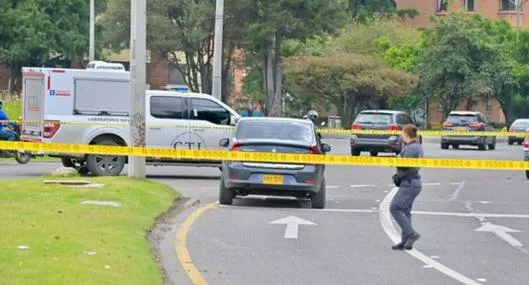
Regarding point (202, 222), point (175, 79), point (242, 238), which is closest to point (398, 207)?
point (242, 238)

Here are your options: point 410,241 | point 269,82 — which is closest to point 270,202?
point 410,241

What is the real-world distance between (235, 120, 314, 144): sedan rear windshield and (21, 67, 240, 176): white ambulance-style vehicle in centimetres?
543

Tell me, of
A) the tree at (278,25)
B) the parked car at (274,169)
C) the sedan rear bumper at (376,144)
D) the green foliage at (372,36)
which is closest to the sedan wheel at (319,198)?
the parked car at (274,169)

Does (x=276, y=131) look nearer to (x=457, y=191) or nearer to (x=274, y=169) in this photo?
(x=274, y=169)

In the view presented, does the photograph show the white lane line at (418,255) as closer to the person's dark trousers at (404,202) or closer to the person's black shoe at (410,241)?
the person's black shoe at (410,241)

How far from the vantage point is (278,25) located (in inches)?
2285

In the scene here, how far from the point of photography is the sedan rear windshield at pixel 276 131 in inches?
827

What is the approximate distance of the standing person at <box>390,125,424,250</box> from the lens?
15.2 m

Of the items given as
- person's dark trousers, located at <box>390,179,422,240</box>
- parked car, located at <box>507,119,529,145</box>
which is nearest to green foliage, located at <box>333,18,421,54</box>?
parked car, located at <box>507,119,529,145</box>

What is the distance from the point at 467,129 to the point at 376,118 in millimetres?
10923

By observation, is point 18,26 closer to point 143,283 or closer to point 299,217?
point 299,217

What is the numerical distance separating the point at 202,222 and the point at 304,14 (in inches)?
1648

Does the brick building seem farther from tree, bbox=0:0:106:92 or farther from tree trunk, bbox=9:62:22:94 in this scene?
tree trunk, bbox=9:62:22:94

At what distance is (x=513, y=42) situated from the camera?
7075 cm
